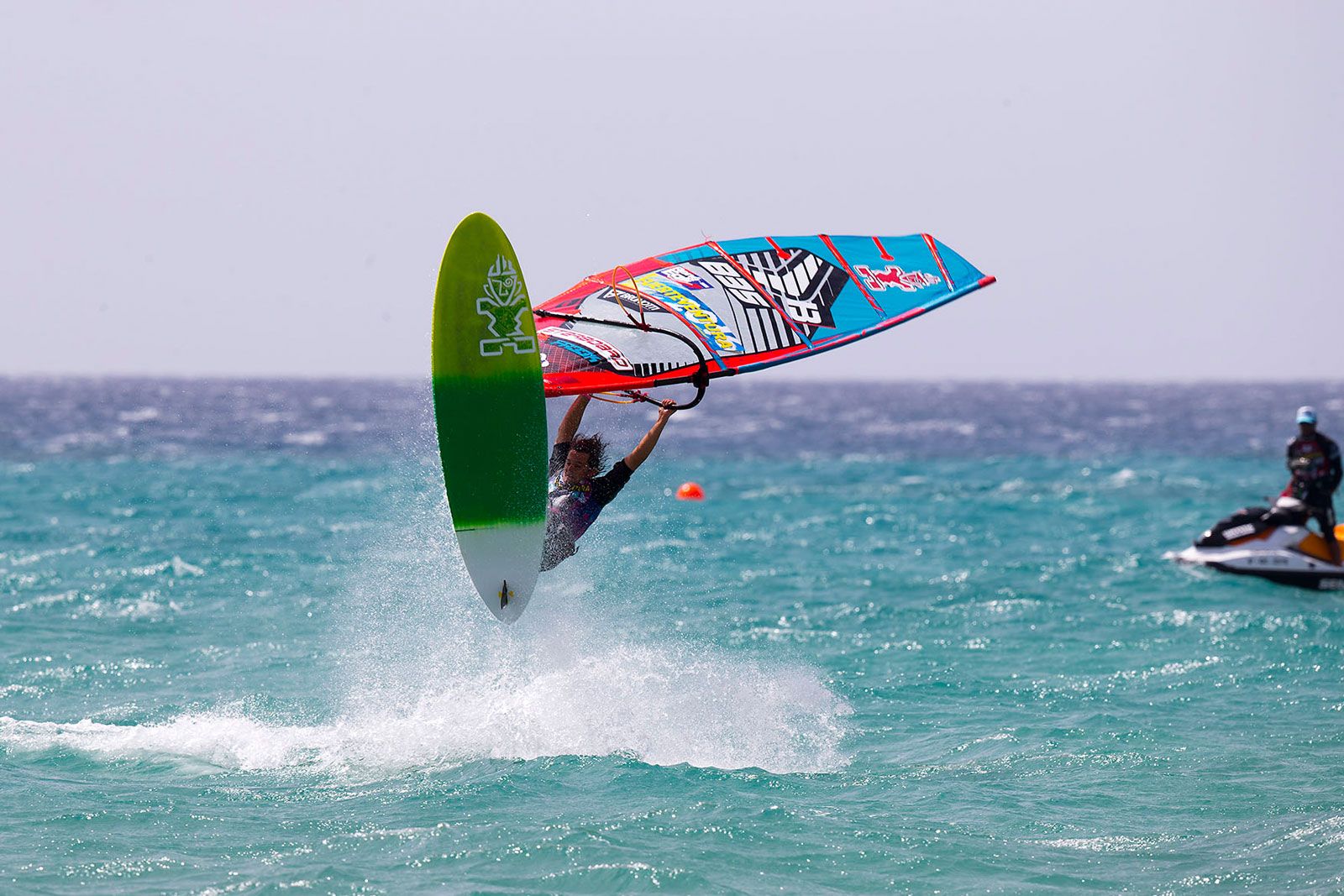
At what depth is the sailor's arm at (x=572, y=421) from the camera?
9.10 metres

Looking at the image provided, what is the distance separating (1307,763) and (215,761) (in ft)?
23.8

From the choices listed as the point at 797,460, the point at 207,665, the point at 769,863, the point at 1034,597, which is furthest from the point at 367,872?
the point at 797,460

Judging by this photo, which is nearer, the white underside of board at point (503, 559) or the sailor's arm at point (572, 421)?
the white underside of board at point (503, 559)

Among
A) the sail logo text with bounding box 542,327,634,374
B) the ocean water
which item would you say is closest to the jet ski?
the ocean water

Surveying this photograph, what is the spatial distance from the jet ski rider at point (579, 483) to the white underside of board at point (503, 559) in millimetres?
411

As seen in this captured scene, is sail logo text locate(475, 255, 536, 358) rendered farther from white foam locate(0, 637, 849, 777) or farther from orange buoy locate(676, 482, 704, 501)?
orange buoy locate(676, 482, 704, 501)

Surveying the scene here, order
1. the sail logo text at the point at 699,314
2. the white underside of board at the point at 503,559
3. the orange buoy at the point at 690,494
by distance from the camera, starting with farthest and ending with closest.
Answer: the orange buoy at the point at 690,494
the sail logo text at the point at 699,314
the white underside of board at the point at 503,559

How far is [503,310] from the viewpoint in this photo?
7.92 metres

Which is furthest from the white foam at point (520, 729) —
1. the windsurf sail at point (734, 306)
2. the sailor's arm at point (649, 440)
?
the windsurf sail at point (734, 306)

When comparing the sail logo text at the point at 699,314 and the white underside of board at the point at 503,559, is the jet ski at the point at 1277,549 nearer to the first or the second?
the sail logo text at the point at 699,314

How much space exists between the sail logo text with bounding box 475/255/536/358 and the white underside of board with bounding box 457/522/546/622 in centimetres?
109

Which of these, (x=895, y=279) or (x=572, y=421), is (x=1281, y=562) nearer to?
(x=895, y=279)

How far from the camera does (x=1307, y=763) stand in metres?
9.08

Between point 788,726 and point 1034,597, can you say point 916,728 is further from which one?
point 1034,597
